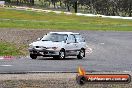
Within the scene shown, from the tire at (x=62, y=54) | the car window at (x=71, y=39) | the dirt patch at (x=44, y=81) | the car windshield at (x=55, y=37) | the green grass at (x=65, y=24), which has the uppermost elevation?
the dirt patch at (x=44, y=81)

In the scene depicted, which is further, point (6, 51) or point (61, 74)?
point (6, 51)

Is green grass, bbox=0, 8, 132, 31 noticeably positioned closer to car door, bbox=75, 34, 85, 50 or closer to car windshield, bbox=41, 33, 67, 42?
car door, bbox=75, 34, 85, 50

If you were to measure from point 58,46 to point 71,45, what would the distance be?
1.38m

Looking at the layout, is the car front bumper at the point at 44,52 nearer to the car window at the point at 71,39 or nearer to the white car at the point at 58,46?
the white car at the point at 58,46

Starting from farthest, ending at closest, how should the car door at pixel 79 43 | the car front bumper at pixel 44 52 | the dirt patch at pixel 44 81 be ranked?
1. the car door at pixel 79 43
2. the car front bumper at pixel 44 52
3. the dirt patch at pixel 44 81

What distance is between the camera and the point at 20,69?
20672 millimetres

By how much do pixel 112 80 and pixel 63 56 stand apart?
1517 cm

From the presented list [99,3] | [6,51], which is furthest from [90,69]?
[99,3]

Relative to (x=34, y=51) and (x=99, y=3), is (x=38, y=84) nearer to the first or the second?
(x=34, y=51)

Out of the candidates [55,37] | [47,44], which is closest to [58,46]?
[47,44]

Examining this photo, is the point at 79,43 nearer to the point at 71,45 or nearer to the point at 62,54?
the point at 71,45

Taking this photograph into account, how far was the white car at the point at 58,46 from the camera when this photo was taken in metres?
27.6

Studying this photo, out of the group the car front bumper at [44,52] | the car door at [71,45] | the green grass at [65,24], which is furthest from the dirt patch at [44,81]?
the green grass at [65,24]

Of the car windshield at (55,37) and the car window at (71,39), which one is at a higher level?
the car windshield at (55,37)
